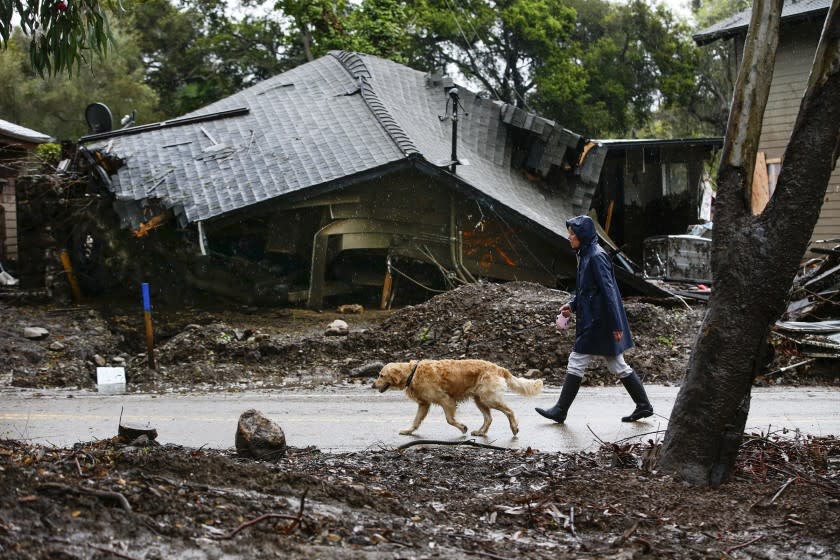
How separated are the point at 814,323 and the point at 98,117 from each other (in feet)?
55.5

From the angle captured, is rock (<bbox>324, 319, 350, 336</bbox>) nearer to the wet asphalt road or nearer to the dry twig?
the wet asphalt road

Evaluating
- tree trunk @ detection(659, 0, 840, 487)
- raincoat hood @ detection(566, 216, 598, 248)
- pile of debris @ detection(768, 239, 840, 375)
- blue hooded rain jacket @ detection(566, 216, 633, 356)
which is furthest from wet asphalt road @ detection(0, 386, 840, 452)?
raincoat hood @ detection(566, 216, 598, 248)

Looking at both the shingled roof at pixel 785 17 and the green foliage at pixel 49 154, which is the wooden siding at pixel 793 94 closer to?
the shingled roof at pixel 785 17

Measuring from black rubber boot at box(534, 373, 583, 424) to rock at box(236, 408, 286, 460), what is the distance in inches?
119

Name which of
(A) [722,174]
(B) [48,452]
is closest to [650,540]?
(A) [722,174]

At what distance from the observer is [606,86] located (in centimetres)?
5053

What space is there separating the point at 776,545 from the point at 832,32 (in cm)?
358

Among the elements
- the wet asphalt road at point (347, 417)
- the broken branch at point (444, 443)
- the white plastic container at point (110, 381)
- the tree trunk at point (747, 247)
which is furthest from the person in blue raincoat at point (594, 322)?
the white plastic container at point (110, 381)

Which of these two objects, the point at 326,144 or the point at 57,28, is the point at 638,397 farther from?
the point at 326,144

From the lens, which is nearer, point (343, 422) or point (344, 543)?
point (344, 543)

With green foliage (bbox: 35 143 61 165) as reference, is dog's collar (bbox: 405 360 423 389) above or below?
below

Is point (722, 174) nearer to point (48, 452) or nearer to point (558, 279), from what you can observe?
point (48, 452)

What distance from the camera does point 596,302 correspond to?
30.1 ft

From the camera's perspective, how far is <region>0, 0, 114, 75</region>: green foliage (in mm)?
7457
